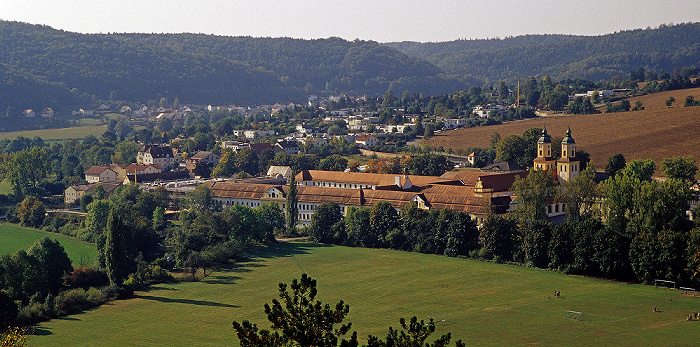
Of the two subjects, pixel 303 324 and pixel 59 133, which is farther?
pixel 59 133

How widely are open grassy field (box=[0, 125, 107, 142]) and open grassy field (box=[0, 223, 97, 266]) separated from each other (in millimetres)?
70458

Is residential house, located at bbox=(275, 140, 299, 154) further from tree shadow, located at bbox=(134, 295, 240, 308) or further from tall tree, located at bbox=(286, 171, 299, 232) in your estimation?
tree shadow, located at bbox=(134, 295, 240, 308)

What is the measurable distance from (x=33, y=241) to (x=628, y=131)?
220ft

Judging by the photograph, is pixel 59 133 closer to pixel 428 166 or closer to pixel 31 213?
pixel 31 213

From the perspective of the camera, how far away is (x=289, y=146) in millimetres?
119125

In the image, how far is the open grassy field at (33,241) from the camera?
62.3 metres

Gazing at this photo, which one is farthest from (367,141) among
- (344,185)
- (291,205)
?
(291,205)

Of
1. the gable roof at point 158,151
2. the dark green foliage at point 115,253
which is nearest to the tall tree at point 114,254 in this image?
the dark green foliage at point 115,253

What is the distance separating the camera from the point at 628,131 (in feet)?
335

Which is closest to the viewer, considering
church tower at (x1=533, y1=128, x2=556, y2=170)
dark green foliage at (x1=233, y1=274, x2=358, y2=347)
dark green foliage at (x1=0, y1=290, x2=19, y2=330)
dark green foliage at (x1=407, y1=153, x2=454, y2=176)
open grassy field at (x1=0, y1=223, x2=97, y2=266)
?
dark green foliage at (x1=233, y1=274, x2=358, y2=347)

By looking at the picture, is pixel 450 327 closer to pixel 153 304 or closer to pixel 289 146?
pixel 153 304

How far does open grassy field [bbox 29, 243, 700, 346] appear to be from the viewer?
4112 centimetres

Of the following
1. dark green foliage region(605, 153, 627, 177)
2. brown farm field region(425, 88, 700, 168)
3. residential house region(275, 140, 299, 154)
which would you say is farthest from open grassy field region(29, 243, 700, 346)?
residential house region(275, 140, 299, 154)

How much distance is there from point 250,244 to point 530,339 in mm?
30008
